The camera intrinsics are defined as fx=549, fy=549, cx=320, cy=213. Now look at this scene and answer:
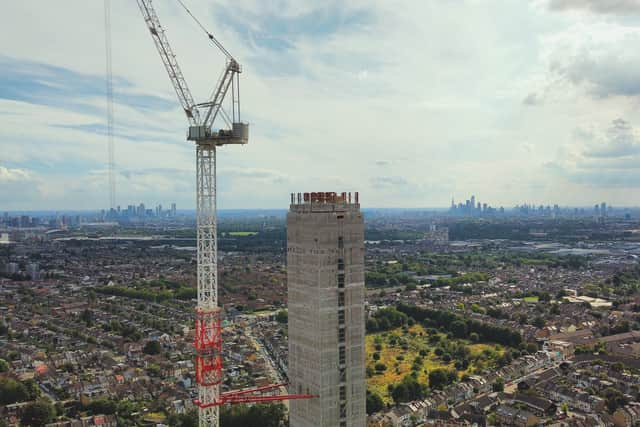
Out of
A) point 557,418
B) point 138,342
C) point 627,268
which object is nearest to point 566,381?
point 557,418

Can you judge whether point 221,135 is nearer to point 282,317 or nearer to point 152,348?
point 152,348

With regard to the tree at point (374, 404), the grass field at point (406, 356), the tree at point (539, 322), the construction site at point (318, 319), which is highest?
the construction site at point (318, 319)

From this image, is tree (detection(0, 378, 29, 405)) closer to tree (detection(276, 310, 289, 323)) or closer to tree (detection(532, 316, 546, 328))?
tree (detection(276, 310, 289, 323))

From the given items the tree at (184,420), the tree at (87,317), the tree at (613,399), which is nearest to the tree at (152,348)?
the tree at (87,317)

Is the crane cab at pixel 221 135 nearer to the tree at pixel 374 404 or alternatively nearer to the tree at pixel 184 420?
the tree at pixel 184 420

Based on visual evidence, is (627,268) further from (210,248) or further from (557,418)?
(210,248)
